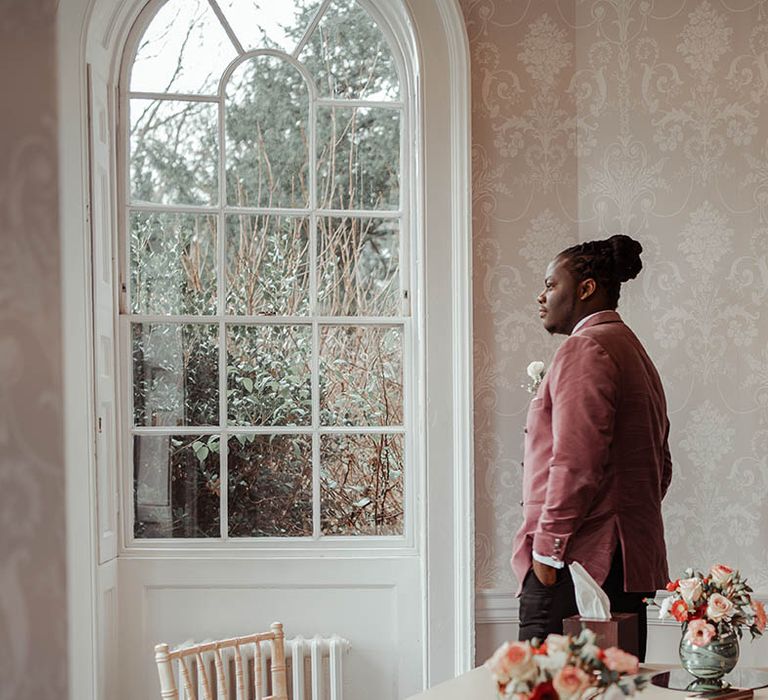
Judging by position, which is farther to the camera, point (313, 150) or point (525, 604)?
point (313, 150)

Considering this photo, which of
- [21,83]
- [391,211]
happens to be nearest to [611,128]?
[391,211]

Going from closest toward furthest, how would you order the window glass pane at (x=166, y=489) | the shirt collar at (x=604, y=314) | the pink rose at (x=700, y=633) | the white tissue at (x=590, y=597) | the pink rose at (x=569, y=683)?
the pink rose at (x=569, y=683)
the pink rose at (x=700, y=633)
the white tissue at (x=590, y=597)
the shirt collar at (x=604, y=314)
the window glass pane at (x=166, y=489)

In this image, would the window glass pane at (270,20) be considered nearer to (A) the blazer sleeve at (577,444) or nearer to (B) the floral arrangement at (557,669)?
(A) the blazer sleeve at (577,444)

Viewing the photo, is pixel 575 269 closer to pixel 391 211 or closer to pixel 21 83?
pixel 391 211

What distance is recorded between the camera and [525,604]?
2746 mm

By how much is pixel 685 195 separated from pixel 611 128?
34 centimetres

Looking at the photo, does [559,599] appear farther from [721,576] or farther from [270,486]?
[270,486]

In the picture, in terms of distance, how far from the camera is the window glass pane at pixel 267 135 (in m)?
3.63

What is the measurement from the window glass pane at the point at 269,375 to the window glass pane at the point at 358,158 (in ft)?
1.66

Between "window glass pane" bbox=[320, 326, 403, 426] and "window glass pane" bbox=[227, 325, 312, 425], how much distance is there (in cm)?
7

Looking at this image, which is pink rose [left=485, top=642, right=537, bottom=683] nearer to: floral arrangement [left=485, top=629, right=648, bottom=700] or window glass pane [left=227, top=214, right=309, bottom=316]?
floral arrangement [left=485, top=629, right=648, bottom=700]

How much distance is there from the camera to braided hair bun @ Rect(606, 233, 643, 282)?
9.45 feet

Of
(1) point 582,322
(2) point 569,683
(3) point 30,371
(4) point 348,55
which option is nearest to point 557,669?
(2) point 569,683

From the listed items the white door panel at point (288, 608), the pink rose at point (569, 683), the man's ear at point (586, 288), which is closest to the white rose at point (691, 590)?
the pink rose at point (569, 683)
